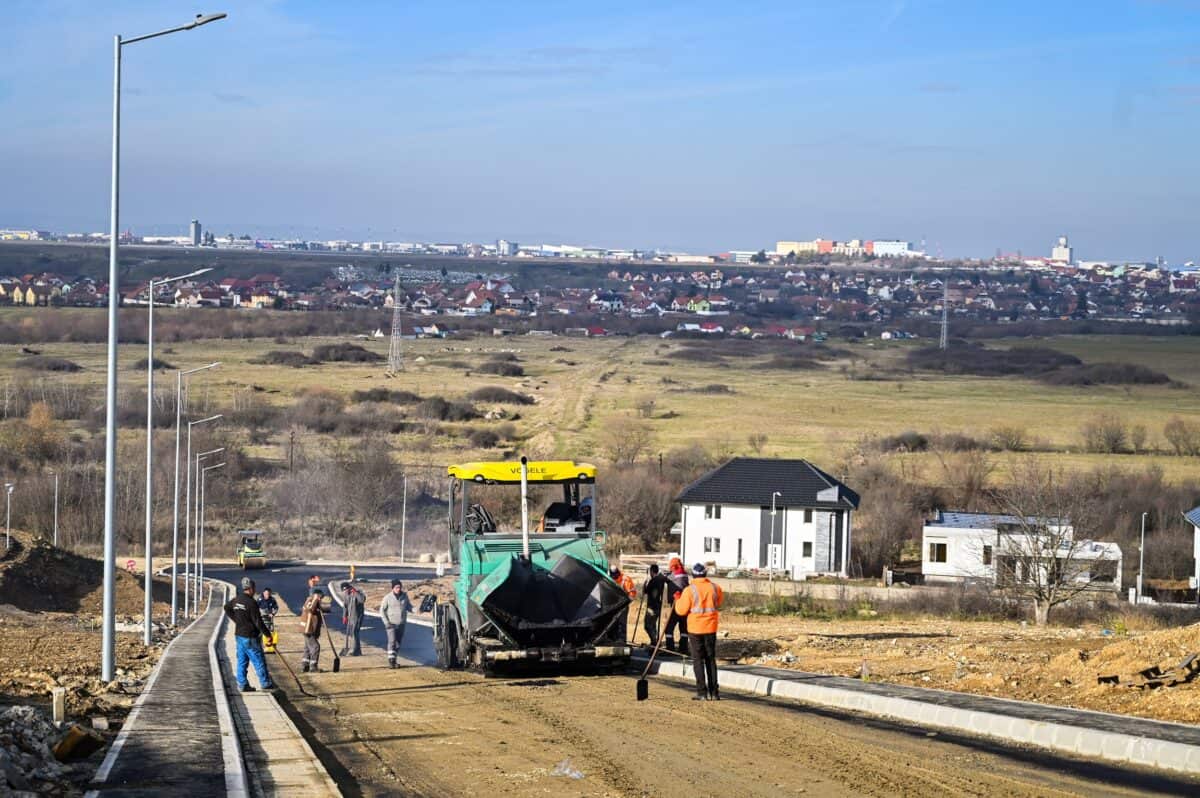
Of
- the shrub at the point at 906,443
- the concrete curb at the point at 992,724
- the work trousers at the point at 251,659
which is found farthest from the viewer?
the shrub at the point at 906,443

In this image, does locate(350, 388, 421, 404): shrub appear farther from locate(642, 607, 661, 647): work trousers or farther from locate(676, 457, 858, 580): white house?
locate(642, 607, 661, 647): work trousers

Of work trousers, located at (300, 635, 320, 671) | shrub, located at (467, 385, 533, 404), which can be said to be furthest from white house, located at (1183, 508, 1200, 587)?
shrub, located at (467, 385, 533, 404)

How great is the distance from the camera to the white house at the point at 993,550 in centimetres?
4703

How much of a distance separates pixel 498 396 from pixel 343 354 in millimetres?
44461

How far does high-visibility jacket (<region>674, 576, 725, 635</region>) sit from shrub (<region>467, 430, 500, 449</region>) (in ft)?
243

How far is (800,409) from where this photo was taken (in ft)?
392

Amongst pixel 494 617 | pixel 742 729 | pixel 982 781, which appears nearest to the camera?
pixel 982 781

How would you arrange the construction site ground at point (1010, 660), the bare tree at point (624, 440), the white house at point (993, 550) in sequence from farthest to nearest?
the bare tree at point (624, 440) → the white house at point (993, 550) → the construction site ground at point (1010, 660)

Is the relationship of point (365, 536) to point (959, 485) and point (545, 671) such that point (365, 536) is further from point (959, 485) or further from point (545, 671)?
point (545, 671)

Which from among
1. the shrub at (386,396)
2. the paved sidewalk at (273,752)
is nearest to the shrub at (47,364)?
the shrub at (386,396)

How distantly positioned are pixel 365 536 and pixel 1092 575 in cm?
3714

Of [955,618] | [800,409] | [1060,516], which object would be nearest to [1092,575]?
[1060,516]

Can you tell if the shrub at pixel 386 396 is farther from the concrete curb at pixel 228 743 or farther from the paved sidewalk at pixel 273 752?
the paved sidewalk at pixel 273 752

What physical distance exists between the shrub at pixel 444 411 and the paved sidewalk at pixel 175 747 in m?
85.5
